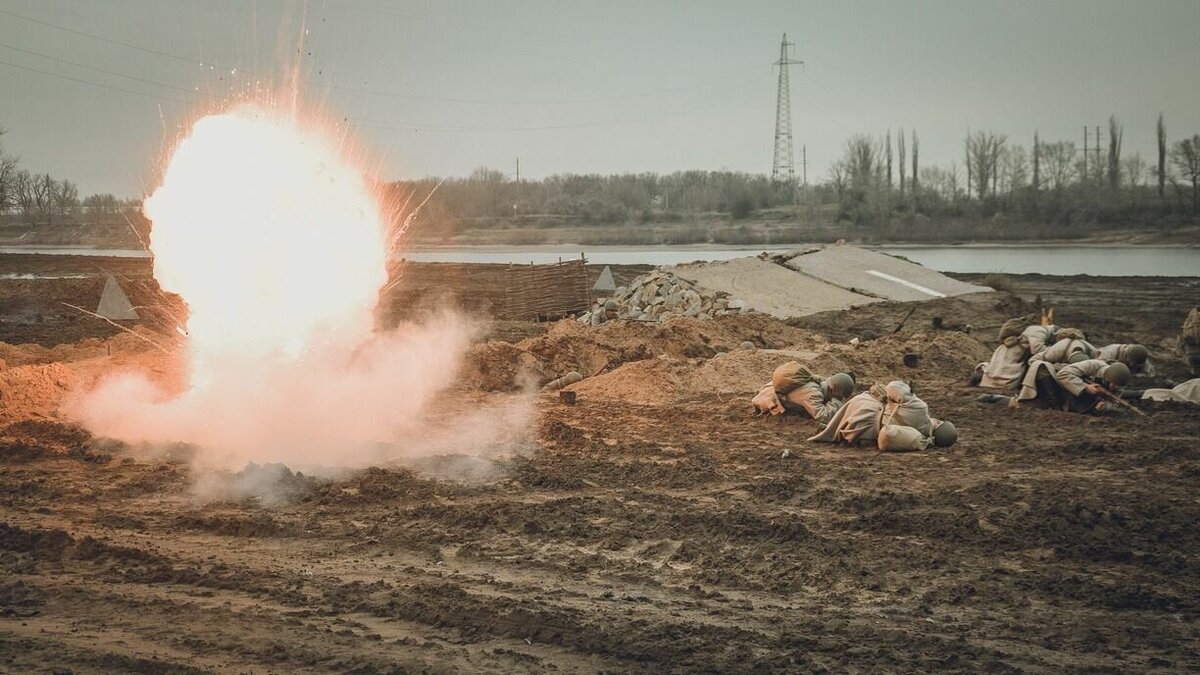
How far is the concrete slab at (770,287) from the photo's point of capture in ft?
95.2

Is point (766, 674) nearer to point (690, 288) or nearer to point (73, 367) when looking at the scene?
point (73, 367)

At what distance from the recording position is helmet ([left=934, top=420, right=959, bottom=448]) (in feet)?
46.6

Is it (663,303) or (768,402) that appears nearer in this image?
(768,402)

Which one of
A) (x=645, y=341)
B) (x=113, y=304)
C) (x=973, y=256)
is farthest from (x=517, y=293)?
(x=973, y=256)

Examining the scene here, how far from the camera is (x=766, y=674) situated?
7.20 metres

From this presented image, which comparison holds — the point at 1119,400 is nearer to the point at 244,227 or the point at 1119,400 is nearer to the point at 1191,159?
the point at 244,227

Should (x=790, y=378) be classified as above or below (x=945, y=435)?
above

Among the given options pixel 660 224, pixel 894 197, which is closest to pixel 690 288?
pixel 660 224

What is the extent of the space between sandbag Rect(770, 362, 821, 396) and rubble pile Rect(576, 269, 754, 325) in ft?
33.9

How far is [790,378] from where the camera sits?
16047mm

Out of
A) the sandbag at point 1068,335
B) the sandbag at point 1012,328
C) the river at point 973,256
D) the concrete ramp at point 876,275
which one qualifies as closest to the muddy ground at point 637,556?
the sandbag at point 1068,335

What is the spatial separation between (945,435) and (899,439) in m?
0.74

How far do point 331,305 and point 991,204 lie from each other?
72982mm

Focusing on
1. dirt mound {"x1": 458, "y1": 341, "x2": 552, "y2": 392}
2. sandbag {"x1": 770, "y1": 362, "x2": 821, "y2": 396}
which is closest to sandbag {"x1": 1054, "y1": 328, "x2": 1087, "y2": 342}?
sandbag {"x1": 770, "y1": 362, "x2": 821, "y2": 396}
